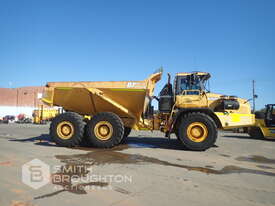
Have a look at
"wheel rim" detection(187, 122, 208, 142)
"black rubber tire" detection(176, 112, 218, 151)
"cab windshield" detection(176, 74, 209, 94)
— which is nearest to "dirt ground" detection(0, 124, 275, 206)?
"black rubber tire" detection(176, 112, 218, 151)

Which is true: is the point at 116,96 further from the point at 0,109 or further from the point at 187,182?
the point at 0,109

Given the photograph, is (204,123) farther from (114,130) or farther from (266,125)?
(266,125)

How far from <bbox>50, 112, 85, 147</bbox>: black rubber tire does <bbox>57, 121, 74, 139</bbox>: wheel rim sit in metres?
0.10

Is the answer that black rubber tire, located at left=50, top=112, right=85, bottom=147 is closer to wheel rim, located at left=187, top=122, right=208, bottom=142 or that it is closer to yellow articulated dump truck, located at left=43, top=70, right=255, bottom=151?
yellow articulated dump truck, located at left=43, top=70, right=255, bottom=151

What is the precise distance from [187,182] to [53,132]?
5.33m

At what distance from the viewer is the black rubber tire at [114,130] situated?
6.94 metres

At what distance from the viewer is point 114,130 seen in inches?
274

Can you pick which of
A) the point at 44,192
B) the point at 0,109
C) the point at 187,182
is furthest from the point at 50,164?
the point at 0,109

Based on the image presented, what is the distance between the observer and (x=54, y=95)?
780 centimetres

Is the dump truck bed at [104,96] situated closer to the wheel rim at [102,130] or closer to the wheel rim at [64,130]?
the wheel rim at [102,130]

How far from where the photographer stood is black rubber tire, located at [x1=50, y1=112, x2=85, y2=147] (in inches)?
279

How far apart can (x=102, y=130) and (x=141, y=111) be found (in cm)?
161

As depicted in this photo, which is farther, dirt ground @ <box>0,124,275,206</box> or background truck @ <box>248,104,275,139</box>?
background truck @ <box>248,104,275,139</box>
